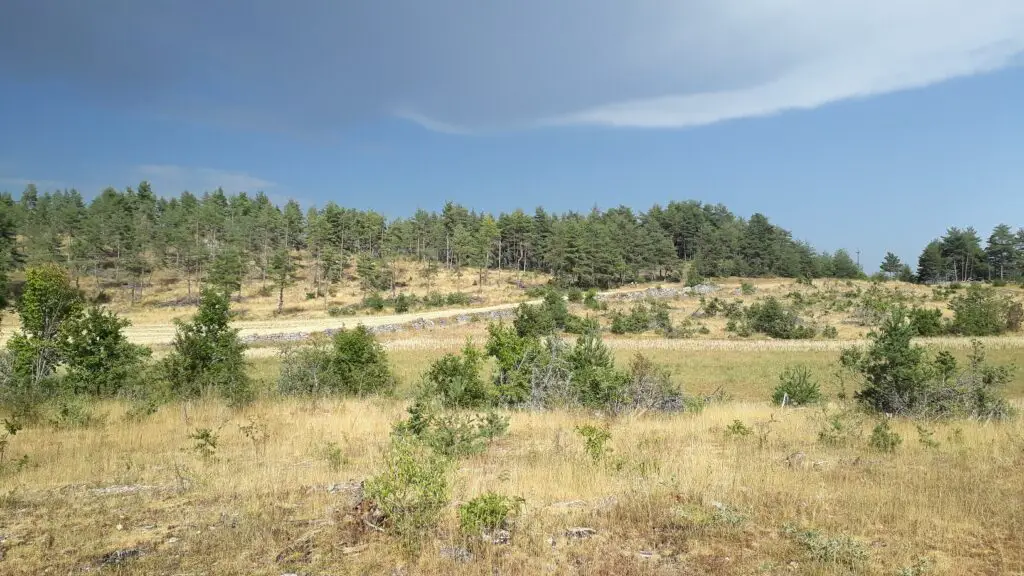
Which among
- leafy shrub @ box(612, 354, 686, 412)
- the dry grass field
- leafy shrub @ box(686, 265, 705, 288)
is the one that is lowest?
leafy shrub @ box(612, 354, 686, 412)

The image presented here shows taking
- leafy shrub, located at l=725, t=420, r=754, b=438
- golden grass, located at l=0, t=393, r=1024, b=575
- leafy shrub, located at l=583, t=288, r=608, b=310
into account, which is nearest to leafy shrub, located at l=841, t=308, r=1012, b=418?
golden grass, located at l=0, t=393, r=1024, b=575

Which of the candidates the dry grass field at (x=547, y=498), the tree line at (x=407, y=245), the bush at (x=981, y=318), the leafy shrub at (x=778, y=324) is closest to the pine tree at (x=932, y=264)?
the tree line at (x=407, y=245)

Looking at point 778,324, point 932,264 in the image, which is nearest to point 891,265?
point 932,264

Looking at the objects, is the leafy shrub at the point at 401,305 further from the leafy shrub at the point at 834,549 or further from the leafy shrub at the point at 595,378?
the leafy shrub at the point at 834,549

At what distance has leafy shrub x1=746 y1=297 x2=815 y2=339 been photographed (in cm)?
5322

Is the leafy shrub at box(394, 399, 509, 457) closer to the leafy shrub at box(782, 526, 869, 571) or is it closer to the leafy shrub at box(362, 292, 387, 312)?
the leafy shrub at box(782, 526, 869, 571)

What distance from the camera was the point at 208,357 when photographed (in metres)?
16.8

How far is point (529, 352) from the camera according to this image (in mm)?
16359

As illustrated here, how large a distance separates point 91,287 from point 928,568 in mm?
103185

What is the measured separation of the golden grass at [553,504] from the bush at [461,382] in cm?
403

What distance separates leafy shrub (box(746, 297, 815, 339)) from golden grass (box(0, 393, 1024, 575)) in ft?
154

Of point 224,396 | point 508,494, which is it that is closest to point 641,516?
point 508,494

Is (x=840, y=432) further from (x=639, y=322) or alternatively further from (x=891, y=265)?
(x=891, y=265)

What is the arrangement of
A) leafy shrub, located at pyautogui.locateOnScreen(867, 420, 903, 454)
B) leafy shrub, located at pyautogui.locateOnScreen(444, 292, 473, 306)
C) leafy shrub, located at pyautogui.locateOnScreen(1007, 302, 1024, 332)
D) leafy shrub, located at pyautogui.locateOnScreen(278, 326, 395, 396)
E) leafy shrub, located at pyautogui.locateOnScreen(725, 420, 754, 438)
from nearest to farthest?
leafy shrub, located at pyautogui.locateOnScreen(867, 420, 903, 454)
leafy shrub, located at pyautogui.locateOnScreen(725, 420, 754, 438)
leafy shrub, located at pyautogui.locateOnScreen(278, 326, 395, 396)
leafy shrub, located at pyautogui.locateOnScreen(1007, 302, 1024, 332)
leafy shrub, located at pyautogui.locateOnScreen(444, 292, 473, 306)
